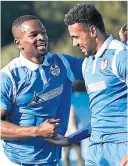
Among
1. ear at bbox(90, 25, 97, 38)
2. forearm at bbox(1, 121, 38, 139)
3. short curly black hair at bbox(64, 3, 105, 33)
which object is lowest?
forearm at bbox(1, 121, 38, 139)

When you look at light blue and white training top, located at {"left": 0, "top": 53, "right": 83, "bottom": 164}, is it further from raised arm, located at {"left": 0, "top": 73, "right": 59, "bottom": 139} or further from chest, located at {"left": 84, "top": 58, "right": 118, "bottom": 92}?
chest, located at {"left": 84, "top": 58, "right": 118, "bottom": 92}

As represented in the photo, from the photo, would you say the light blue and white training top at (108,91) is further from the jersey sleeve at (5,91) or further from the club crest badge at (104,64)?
the jersey sleeve at (5,91)

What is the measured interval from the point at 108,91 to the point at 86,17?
0.75 m

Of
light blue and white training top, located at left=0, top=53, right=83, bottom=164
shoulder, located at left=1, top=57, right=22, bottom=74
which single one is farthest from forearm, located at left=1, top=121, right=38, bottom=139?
shoulder, located at left=1, top=57, right=22, bottom=74

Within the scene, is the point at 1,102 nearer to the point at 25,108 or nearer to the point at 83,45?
the point at 25,108

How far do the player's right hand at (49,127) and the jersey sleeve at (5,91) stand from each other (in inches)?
22.7

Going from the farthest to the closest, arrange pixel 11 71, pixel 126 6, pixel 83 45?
1. pixel 126 6
2. pixel 11 71
3. pixel 83 45

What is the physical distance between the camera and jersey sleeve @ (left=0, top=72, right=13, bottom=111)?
878cm

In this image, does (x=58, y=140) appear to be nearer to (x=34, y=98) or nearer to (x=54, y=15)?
(x=34, y=98)

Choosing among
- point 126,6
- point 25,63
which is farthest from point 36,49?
point 126,6

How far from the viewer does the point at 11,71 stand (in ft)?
29.1

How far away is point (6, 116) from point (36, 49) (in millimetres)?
737

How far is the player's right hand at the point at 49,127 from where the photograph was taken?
8297 mm

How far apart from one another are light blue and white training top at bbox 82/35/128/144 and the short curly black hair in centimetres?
20
